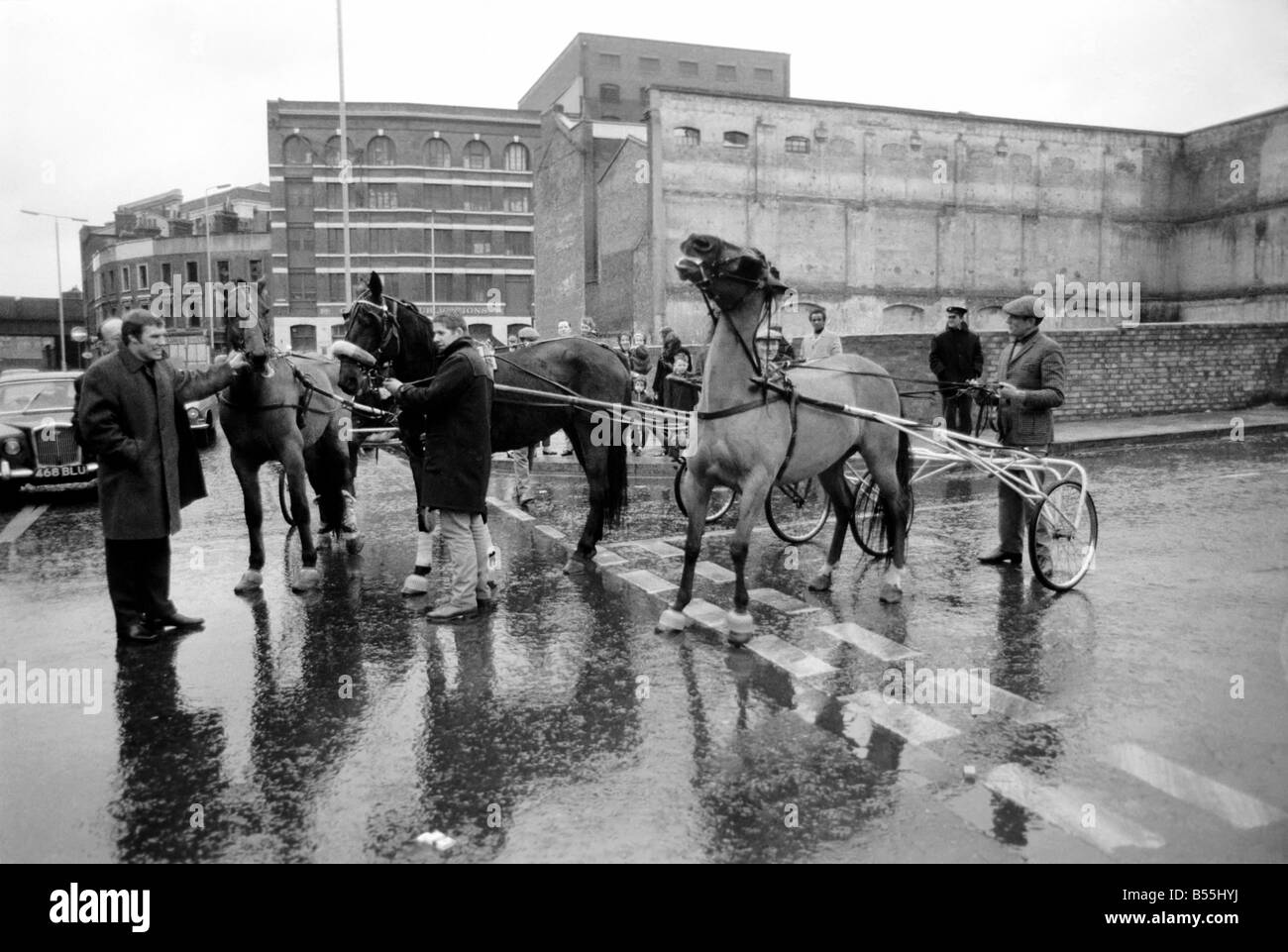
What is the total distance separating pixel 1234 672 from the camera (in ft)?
17.9

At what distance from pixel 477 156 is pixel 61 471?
53427mm

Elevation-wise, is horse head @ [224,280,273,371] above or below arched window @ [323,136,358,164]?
below

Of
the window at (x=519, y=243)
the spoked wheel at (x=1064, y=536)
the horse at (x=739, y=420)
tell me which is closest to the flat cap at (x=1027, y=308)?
the spoked wheel at (x=1064, y=536)

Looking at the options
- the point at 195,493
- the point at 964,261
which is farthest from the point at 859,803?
the point at 964,261

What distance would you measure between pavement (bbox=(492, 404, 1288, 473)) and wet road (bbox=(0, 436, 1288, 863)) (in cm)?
702

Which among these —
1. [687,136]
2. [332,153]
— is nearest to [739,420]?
[687,136]

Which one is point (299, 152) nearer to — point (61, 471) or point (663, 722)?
point (61, 471)

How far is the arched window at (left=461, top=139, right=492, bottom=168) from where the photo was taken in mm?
61844

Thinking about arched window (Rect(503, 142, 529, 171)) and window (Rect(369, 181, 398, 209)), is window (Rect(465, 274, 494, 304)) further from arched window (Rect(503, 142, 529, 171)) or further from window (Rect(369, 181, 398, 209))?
arched window (Rect(503, 142, 529, 171))

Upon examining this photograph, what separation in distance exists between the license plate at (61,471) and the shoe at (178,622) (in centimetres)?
787

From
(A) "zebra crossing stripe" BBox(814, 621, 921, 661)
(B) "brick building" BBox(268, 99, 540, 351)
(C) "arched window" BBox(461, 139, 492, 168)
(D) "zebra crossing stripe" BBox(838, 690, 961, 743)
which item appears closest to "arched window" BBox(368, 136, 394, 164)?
(B) "brick building" BBox(268, 99, 540, 351)
